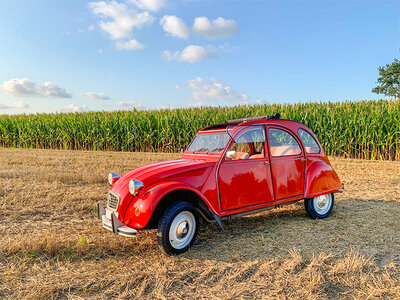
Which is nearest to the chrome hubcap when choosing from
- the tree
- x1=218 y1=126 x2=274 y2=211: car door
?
x1=218 y1=126 x2=274 y2=211: car door

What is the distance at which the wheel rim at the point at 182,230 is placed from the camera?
3.83m

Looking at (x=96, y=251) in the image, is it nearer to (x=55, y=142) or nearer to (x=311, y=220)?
(x=311, y=220)

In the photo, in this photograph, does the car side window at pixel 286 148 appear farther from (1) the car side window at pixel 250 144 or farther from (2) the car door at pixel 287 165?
(1) the car side window at pixel 250 144

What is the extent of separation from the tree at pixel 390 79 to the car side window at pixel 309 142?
37.0 meters

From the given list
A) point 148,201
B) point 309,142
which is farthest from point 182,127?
point 148,201

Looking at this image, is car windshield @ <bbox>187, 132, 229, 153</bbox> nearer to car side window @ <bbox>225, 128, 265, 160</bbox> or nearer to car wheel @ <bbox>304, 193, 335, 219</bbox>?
car side window @ <bbox>225, 128, 265, 160</bbox>

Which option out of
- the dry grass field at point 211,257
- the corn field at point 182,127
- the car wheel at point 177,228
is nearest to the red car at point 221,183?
the car wheel at point 177,228

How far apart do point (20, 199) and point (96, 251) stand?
3.31 metres

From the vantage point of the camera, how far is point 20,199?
624 centimetres

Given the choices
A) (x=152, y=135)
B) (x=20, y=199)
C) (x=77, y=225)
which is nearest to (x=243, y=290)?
(x=77, y=225)

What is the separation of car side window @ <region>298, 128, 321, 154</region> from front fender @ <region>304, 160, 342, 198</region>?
22cm

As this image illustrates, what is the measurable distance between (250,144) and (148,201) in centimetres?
206

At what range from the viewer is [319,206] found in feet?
18.4

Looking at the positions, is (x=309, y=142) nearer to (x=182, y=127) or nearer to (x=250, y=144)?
(x=250, y=144)
